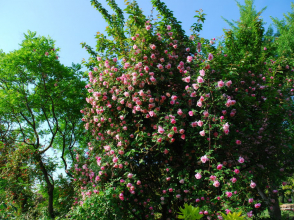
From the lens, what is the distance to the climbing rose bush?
350 cm

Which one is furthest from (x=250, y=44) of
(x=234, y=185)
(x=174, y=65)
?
(x=234, y=185)

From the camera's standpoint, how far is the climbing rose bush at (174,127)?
3.50 meters

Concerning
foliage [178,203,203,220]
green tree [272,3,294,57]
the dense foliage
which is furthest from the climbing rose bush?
green tree [272,3,294,57]

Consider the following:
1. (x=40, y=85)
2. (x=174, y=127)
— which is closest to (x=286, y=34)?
(x=174, y=127)

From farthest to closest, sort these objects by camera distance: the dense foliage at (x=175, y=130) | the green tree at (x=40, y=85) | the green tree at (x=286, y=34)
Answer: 1. the green tree at (x=286, y=34)
2. the green tree at (x=40, y=85)
3. the dense foliage at (x=175, y=130)

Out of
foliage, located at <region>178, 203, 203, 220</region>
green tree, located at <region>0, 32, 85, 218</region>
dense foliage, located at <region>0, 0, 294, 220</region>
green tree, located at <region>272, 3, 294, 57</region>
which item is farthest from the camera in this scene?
green tree, located at <region>272, 3, 294, 57</region>

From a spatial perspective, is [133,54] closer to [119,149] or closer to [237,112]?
[119,149]

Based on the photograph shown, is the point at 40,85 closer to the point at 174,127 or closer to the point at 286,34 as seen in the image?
the point at 174,127

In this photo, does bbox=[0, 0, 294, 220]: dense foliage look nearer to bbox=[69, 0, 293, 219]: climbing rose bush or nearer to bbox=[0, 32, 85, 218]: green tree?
bbox=[69, 0, 293, 219]: climbing rose bush

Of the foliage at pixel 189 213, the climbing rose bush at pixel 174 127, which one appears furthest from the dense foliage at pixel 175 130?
the foliage at pixel 189 213

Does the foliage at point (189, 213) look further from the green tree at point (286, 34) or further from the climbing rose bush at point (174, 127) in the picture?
the green tree at point (286, 34)

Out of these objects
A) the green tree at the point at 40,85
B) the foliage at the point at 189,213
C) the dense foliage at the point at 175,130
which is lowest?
the foliage at the point at 189,213

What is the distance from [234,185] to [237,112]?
4.02ft

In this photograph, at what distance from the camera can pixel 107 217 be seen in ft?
12.2
